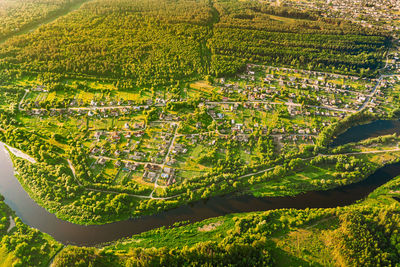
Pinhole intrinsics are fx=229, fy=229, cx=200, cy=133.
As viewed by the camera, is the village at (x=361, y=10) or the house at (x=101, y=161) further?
A: the village at (x=361, y=10)

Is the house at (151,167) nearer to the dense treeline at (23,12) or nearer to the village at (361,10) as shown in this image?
the dense treeline at (23,12)

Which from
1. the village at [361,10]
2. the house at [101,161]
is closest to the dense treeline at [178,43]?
the village at [361,10]

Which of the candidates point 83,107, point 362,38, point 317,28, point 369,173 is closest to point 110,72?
point 83,107

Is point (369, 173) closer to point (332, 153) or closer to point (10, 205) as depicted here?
point (332, 153)

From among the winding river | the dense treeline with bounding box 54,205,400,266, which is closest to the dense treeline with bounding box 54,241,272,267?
the dense treeline with bounding box 54,205,400,266

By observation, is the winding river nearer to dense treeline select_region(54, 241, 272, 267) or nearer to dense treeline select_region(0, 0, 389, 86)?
dense treeline select_region(54, 241, 272, 267)

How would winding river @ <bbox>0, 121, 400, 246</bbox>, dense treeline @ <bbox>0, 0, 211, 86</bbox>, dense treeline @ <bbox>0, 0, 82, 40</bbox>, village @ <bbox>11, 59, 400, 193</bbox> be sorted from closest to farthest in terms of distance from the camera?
winding river @ <bbox>0, 121, 400, 246</bbox> < village @ <bbox>11, 59, 400, 193</bbox> < dense treeline @ <bbox>0, 0, 211, 86</bbox> < dense treeline @ <bbox>0, 0, 82, 40</bbox>
